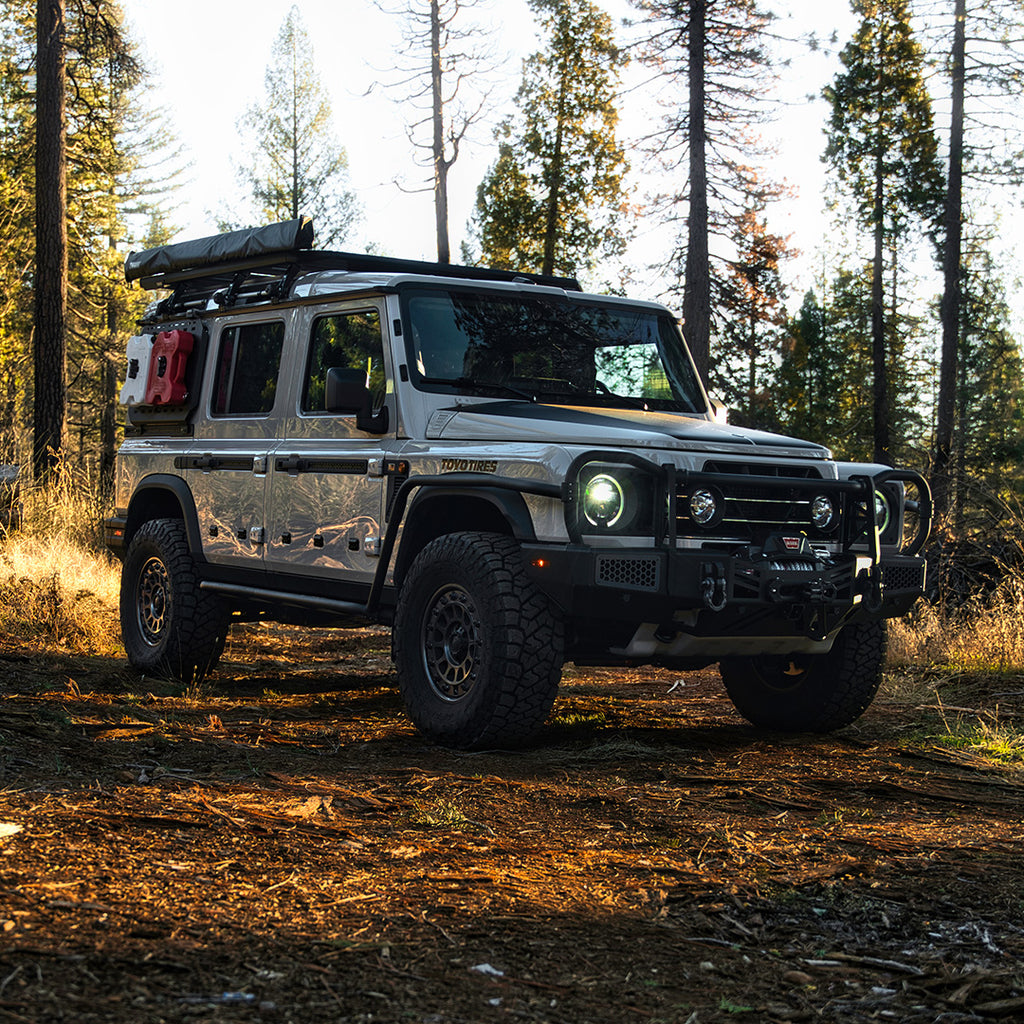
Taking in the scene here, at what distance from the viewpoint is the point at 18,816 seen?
4.01 m

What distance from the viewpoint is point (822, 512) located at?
19.6ft

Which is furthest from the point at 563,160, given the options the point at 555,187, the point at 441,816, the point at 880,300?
the point at 441,816

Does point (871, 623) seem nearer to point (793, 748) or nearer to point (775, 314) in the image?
Answer: point (793, 748)

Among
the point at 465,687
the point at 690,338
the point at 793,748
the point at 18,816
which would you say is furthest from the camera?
the point at 690,338

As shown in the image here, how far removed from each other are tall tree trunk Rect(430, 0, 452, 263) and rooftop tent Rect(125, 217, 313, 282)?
58.1 feet

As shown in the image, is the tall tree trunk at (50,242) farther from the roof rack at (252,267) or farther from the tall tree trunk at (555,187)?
the tall tree trunk at (555,187)

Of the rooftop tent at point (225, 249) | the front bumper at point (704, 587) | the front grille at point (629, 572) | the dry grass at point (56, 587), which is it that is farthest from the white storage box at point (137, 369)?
the front grille at point (629, 572)

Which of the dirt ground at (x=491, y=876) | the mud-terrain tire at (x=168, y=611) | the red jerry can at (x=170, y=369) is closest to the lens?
the dirt ground at (x=491, y=876)

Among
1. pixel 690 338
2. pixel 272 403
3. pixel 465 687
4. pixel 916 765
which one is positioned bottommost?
pixel 916 765

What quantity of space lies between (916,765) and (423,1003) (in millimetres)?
3907

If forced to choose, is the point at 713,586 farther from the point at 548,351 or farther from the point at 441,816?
the point at 548,351

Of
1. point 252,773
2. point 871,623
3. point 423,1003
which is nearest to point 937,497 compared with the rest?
point 871,623

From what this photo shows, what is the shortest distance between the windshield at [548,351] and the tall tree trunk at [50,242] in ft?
32.3

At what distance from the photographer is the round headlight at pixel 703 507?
5.49m
